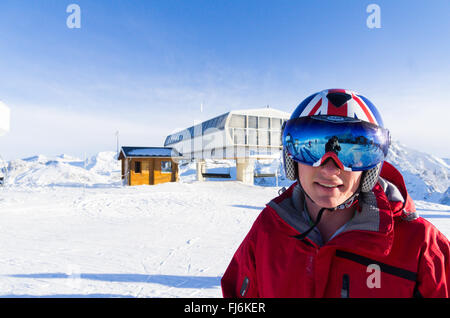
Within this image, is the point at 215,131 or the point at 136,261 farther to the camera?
the point at 215,131

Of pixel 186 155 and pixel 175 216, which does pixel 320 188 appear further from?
pixel 186 155

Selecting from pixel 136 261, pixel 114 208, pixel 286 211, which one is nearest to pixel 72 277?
pixel 136 261

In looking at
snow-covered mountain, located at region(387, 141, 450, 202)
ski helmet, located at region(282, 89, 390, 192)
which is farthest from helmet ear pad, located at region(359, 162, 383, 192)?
snow-covered mountain, located at region(387, 141, 450, 202)

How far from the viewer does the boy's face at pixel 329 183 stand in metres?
1.23

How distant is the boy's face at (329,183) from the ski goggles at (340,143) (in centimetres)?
4

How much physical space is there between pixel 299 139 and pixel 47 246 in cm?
586

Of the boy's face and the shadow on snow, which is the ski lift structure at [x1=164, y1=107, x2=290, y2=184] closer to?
the shadow on snow

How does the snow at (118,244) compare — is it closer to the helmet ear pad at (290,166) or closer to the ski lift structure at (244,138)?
the helmet ear pad at (290,166)

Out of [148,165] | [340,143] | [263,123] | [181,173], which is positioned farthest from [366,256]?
[181,173]

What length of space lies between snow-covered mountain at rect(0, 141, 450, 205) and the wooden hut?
3.69ft

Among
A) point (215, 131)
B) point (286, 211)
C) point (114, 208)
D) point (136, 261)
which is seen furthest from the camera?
point (215, 131)

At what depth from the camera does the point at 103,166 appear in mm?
73562

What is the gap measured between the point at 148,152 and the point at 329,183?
18230 millimetres

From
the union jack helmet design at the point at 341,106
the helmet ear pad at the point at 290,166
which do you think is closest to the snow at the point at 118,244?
the helmet ear pad at the point at 290,166
